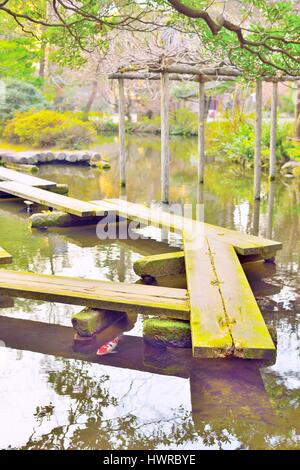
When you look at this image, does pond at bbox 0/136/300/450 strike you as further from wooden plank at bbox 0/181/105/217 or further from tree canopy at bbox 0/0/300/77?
tree canopy at bbox 0/0/300/77

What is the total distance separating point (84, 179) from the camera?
57.1 feet

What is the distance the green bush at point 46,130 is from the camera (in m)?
23.6

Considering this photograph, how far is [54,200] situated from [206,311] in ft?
21.7

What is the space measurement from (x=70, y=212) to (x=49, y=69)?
2872 cm

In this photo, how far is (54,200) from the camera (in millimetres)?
11312

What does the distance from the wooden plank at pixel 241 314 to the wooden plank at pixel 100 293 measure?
1.34ft

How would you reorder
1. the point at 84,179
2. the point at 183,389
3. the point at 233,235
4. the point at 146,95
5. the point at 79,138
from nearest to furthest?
the point at 183,389 → the point at 233,235 → the point at 84,179 → the point at 79,138 → the point at 146,95

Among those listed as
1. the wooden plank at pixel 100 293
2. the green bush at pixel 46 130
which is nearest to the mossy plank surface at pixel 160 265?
the wooden plank at pixel 100 293

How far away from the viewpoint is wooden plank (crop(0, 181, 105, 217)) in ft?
34.0

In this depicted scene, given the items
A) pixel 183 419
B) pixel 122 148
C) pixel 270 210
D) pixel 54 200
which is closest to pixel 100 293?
pixel 183 419

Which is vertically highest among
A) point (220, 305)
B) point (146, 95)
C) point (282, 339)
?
point (146, 95)

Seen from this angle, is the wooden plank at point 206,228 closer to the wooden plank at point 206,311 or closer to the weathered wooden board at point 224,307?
the weathered wooden board at point 224,307
